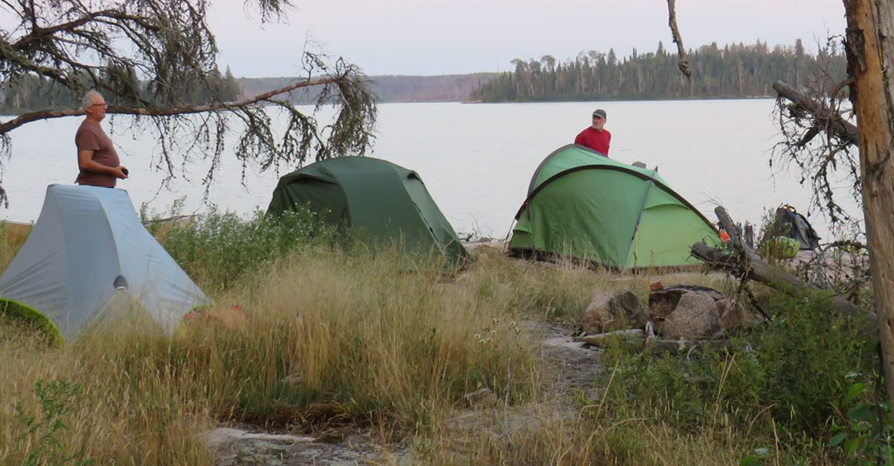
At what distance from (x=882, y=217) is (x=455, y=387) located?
9.06 ft

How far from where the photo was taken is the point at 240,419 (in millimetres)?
5438

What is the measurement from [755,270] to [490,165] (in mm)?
45557

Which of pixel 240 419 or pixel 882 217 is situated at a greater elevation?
pixel 882 217

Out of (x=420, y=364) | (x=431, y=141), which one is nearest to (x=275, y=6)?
(x=420, y=364)

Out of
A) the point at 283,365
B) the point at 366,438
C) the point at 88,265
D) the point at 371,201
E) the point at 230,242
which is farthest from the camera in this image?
the point at 371,201

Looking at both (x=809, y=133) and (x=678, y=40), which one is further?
(x=809, y=133)

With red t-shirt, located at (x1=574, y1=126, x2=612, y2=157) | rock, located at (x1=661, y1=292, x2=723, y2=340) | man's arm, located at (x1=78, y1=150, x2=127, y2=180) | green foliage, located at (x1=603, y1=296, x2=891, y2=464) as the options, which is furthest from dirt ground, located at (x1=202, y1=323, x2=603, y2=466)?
red t-shirt, located at (x1=574, y1=126, x2=612, y2=157)

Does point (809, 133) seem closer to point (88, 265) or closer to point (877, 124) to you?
point (877, 124)

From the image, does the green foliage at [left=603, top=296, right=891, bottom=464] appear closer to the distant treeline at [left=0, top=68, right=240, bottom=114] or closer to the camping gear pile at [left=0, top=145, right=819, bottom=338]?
the camping gear pile at [left=0, top=145, right=819, bottom=338]

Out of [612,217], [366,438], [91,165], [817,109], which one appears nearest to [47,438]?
[366,438]

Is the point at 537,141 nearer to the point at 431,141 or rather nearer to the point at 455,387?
the point at 431,141

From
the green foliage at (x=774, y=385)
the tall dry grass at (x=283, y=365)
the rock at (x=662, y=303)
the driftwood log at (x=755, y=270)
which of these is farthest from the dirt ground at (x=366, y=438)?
the rock at (x=662, y=303)

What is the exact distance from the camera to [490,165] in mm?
51844

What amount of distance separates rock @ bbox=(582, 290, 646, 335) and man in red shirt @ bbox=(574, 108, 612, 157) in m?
5.72
